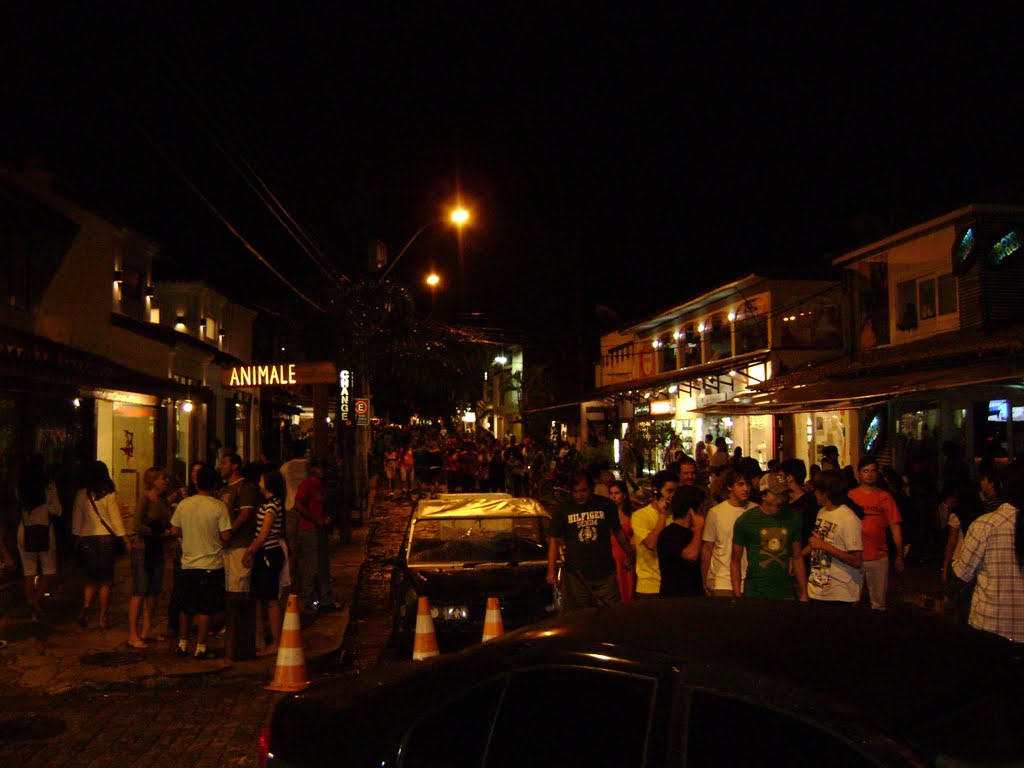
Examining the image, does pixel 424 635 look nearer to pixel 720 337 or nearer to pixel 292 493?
pixel 292 493

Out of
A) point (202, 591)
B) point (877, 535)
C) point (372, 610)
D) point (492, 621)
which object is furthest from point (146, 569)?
point (877, 535)

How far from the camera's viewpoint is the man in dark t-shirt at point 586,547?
809cm

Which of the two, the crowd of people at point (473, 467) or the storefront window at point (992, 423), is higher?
the storefront window at point (992, 423)

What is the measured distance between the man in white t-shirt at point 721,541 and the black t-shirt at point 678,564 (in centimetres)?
9

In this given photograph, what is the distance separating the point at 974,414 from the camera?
58.8 feet

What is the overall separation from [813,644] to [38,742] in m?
6.01

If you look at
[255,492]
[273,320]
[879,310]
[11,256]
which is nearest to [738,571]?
[255,492]

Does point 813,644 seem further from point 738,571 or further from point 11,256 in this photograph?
point 11,256

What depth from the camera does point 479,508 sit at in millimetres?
10328

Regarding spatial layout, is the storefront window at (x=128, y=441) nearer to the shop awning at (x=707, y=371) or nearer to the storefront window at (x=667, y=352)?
the shop awning at (x=707, y=371)

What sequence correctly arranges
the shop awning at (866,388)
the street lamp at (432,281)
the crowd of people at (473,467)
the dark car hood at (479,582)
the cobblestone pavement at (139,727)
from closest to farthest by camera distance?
the cobblestone pavement at (139,727) < the dark car hood at (479,582) < the shop awning at (866,388) < the street lamp at (432,281) < the crowd of people at (473,467)

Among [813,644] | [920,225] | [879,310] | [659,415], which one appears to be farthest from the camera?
[659,415]

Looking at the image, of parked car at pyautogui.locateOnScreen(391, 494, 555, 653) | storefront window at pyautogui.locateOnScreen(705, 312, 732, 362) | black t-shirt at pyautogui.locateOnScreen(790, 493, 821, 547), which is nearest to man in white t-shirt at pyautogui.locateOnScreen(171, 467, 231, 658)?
parked car at pyautogui.locateOnScreen(391, 494, 555, 653)

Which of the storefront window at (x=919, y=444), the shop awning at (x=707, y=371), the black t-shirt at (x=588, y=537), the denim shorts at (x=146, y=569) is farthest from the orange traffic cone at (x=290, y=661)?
the shop awning at (x=707, y=371)
